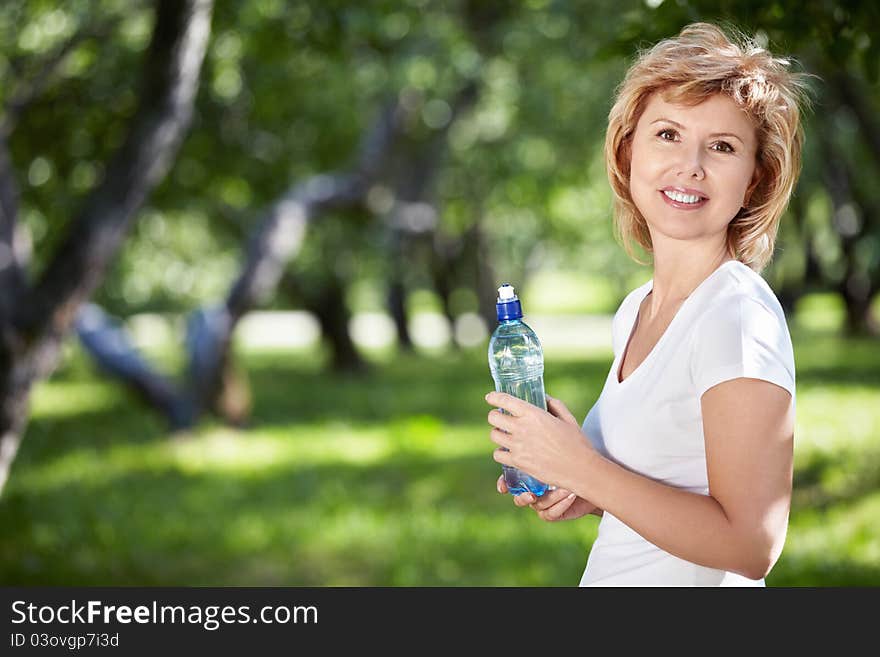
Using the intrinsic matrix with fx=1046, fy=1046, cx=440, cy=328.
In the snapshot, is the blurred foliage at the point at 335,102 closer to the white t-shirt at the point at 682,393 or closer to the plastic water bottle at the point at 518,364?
the plastic water bottle at the point at 518,364

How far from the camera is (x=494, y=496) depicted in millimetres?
10898

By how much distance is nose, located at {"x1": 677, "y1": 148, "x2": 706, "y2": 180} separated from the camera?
2.13 m

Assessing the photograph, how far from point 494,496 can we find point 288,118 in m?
7.64

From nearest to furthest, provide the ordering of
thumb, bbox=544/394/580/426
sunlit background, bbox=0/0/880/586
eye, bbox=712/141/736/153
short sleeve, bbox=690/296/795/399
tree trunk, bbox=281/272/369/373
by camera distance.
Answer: short sleeve, bbox=690/296/795/399 < eye, bbox=712/141/736/153 < thumb, bbox=544/394/580/426 < sunlit background, bbox=0/0/880/586 < tree trunk, bbox=281/272/369/373

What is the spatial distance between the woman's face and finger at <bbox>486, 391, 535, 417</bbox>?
0.49 metres

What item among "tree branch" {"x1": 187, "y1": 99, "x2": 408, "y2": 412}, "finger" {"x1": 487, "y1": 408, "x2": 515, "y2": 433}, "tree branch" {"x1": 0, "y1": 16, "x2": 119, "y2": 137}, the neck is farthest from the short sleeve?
"tree branch" {"x1": 187, "y1": 99, "x2": 408, "y2": 412}

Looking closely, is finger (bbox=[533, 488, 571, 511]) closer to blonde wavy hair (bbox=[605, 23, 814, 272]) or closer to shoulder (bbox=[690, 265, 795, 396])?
shoulder (bbox=[690, 265, 795, 396])

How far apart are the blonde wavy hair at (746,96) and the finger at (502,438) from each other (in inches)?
25.2

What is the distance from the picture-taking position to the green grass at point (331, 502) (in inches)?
328

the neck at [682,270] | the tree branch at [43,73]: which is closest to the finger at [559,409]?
the neck at [682,270]

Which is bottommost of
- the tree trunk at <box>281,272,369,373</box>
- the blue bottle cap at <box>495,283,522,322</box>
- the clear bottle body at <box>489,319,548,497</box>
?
the clear bottle body at <box>489,319,548,497</box>

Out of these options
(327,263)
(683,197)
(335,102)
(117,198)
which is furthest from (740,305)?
(327,263)

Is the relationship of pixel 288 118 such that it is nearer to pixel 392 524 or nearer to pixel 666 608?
pixel 392 524

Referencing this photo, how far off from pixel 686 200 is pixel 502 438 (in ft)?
2.05
